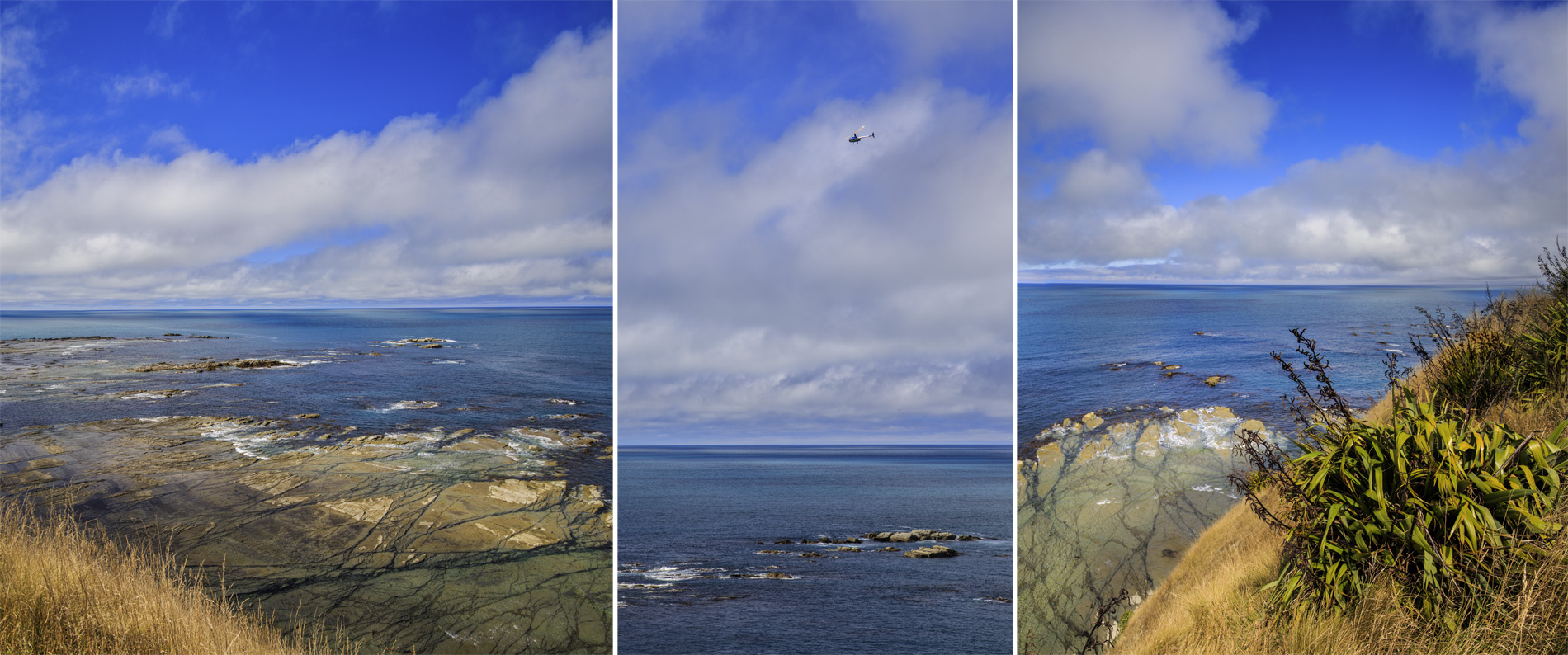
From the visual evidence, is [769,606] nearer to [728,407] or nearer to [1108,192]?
[728,407]

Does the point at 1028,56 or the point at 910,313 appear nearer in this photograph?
the point at 1028,56

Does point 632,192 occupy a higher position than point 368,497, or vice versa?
point 632,192

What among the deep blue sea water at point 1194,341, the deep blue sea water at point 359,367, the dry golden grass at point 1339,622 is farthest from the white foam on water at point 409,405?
the dry golden grass at point 1339,622

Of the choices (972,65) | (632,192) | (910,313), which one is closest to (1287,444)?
(972,65)

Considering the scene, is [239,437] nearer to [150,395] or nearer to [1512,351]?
[150,395]

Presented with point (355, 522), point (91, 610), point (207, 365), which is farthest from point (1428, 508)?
point (207, 365)

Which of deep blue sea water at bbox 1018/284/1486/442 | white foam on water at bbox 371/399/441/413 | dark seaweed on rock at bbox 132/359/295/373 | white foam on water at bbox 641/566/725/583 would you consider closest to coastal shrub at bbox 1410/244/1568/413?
deep blue sea water at bbox 1018/284/1486/442

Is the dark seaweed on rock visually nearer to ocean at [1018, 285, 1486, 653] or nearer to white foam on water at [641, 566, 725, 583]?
ocean at [1018, 285, 1486, 653]

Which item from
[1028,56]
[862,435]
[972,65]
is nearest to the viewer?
[1028,56]
